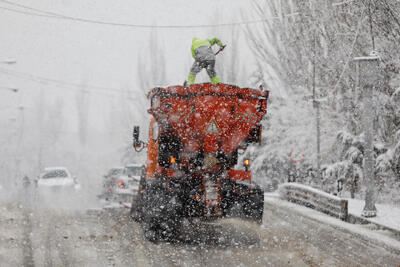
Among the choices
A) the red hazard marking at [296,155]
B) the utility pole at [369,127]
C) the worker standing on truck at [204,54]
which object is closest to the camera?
the worker standing on truck at [204,54]

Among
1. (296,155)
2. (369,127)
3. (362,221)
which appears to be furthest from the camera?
(296,155)

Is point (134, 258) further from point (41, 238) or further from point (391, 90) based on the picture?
point (391, 90)

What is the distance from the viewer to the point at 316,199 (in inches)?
527

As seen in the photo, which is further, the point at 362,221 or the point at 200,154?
the point at 362,221

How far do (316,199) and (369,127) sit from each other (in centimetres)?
304

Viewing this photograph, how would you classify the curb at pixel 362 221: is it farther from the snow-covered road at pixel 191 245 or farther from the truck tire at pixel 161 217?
the truck tire at pixel 161 217

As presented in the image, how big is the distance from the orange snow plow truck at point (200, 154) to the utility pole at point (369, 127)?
378cm

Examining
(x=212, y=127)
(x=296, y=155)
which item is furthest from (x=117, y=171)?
(x=296, y=155)

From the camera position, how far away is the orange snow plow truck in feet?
27.0

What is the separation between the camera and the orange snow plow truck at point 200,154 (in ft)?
27.0

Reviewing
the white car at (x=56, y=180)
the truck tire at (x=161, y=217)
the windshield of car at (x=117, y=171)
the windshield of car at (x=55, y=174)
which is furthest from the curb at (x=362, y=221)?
the windshield of car at (x=55, y=174)

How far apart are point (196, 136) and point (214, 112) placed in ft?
1.94

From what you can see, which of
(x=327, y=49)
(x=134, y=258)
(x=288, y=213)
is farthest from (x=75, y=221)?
(x=327, y=49)

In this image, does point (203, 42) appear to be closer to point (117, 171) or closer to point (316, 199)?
point (316, 199)
